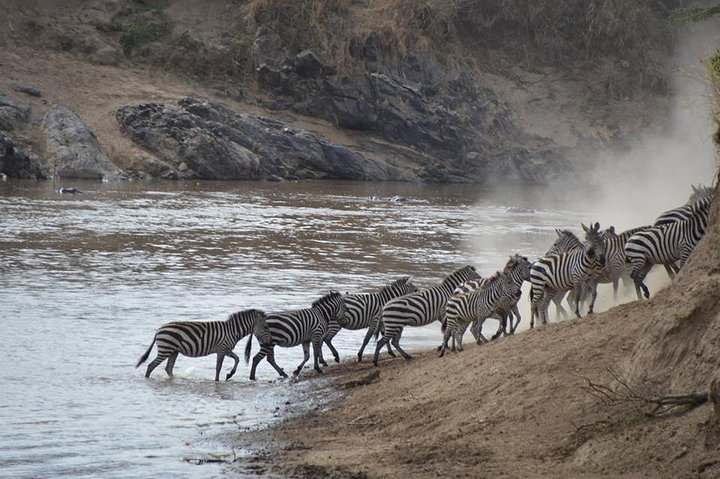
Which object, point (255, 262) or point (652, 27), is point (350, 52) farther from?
point (255, 262)

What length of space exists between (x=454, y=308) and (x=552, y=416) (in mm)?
5231

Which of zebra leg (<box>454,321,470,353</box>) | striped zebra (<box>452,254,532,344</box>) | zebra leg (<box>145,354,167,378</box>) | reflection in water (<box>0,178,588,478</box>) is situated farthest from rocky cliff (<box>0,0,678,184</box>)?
zebra leg (<box>454,321,470,353</box>)

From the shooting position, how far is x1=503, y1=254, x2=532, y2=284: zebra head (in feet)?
49.2

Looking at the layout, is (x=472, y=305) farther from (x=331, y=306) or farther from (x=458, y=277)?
(x=331, y=306)

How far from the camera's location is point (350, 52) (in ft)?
189

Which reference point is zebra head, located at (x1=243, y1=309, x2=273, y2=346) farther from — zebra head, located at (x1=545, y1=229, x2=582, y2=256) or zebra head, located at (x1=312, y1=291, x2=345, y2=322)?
zebra head, located at (x1=545, y1=229, x2=582, y2=256)

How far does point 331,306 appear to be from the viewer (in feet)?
50.6

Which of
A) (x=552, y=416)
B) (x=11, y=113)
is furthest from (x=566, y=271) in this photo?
(x=11, y=113)

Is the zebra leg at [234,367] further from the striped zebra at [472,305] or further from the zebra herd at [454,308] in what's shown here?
the striped zebra at [472,305]

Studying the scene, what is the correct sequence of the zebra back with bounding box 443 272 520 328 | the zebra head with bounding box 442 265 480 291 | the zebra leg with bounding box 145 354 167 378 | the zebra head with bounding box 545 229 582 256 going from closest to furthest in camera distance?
the zebra leg with bounding box 145 354 167 378 → the zebra back with bounding box 443 272 520 328 → the zebra head with bounding box 442 265 480 291 → the zebra head with bounding box 545 229 582 256

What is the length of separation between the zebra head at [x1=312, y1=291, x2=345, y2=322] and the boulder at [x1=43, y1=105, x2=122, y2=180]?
3002cm

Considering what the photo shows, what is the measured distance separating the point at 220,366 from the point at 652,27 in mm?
61128

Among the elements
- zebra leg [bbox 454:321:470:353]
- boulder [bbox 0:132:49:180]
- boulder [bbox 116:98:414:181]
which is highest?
boulder [bbox 116:98:414:181]

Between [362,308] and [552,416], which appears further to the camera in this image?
[362,308]
